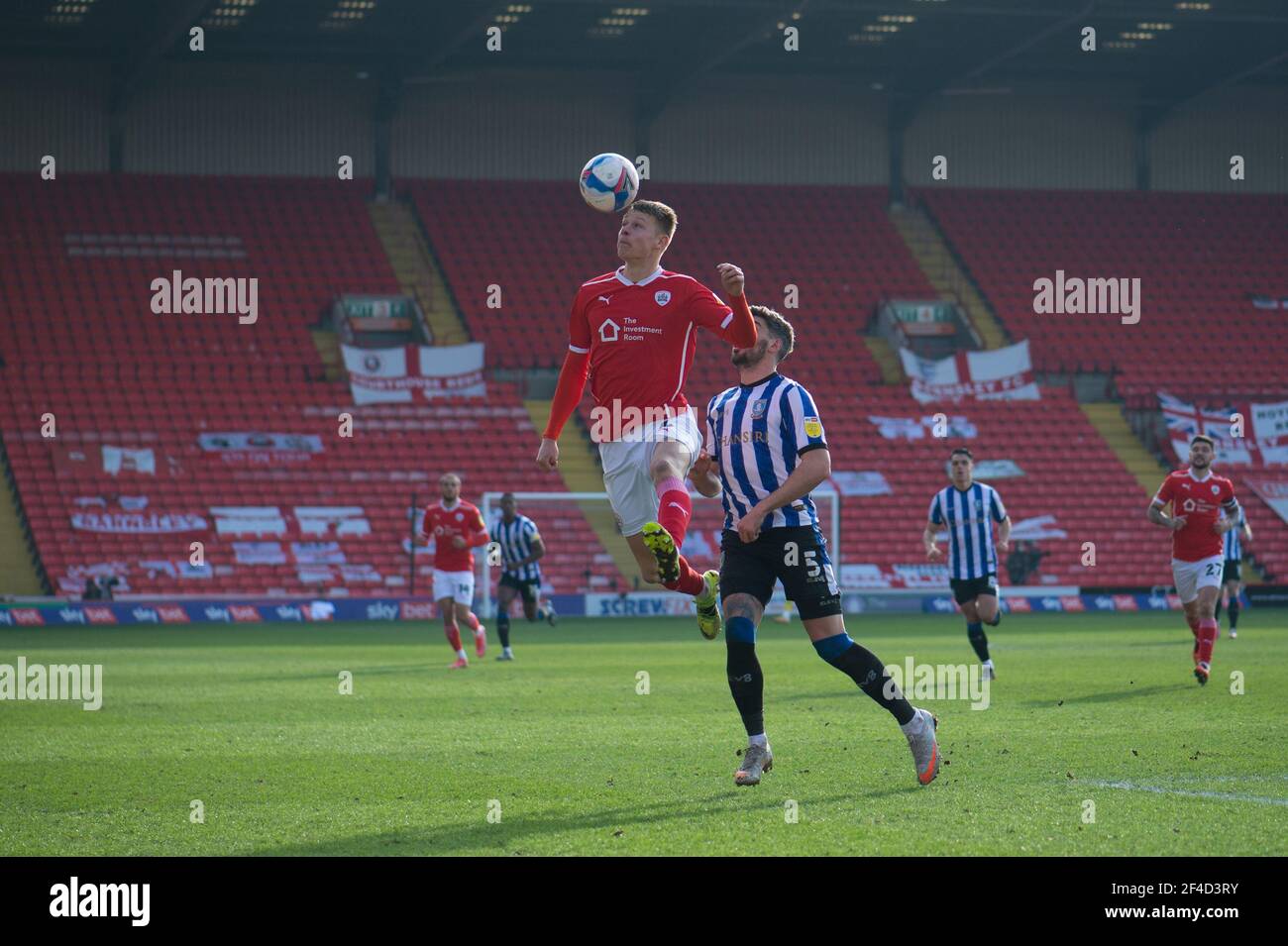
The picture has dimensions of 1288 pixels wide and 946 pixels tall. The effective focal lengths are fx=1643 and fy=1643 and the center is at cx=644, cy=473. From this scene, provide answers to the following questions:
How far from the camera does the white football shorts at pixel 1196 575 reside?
15.1 m

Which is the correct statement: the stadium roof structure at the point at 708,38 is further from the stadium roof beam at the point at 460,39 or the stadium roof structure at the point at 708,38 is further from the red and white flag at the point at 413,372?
the red and white flag at the point at 413,372

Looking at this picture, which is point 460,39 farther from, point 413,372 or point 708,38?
point 413,372

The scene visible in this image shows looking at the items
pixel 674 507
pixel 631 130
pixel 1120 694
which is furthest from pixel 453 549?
pixel 631 130

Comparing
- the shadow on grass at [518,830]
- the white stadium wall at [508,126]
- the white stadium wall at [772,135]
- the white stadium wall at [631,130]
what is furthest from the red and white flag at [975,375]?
the shadow on grass at [518,830]

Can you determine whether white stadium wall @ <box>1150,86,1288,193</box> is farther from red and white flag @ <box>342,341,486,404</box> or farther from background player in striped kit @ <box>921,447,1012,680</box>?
background player in striped kit @ <box>921,447,1012,680</box>

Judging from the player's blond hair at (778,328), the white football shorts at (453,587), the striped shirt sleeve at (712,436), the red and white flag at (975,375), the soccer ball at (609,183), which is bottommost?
the white football shorts at (453,587)

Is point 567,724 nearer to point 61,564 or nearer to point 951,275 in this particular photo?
point 61,564

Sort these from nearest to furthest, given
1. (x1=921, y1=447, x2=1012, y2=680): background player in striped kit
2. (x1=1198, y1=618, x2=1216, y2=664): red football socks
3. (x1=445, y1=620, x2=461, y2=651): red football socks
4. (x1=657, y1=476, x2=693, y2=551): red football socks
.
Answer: (x1=657, y1=476, x2=693, y2=551): red football socks → (x1=1198, y1=618, x2=1216, y2=664): red football socks → (x1=921, y1=447, x2=1012, y2=680): background player in striped kit → (x1=445, y1=620, x2=461, y2=651): red football socks

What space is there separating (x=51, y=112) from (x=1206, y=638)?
103ft

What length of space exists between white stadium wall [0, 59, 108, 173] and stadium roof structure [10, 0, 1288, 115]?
46 centimetres

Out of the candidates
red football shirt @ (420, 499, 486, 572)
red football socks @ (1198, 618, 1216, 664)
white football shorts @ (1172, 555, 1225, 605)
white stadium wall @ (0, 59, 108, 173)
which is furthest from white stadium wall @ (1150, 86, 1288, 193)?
red football socks @ (1198, 618, 1216, 664)

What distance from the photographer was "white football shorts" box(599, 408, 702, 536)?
8.80 m

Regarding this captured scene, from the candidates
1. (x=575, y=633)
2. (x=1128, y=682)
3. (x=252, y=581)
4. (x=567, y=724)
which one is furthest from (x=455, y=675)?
(x=252, y=581)

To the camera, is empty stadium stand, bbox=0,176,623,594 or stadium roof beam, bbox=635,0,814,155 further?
stadium roof beam, bbox=635,0,814,155
